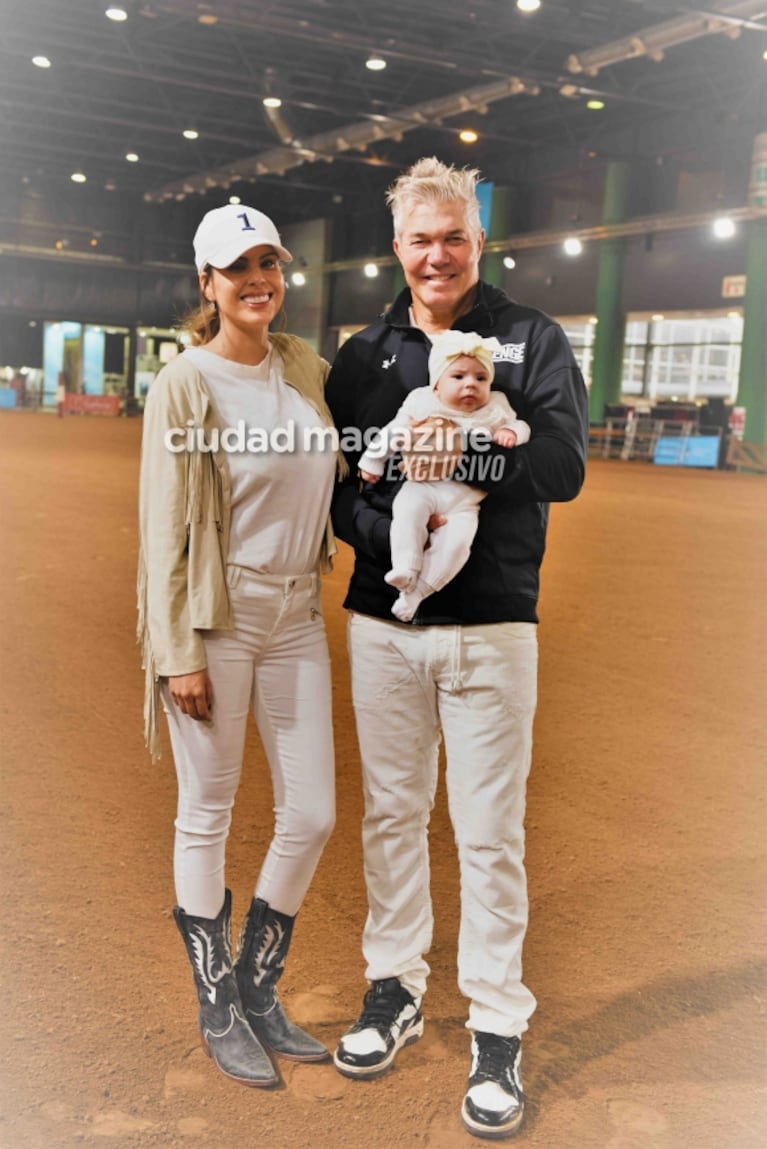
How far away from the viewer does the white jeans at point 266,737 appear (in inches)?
91.1

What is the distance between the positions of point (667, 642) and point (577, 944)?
376cm

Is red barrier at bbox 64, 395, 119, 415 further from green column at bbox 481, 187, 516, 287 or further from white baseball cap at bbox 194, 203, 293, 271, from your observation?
white baseball cap at bbox 194, 203, 293, 271

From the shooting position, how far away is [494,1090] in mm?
2271

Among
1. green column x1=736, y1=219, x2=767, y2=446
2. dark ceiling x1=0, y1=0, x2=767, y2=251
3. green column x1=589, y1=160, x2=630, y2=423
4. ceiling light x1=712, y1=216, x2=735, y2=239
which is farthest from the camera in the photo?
green column x1=589, y1=160, x2=630, y2=423

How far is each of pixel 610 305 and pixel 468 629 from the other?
2423 centimetres

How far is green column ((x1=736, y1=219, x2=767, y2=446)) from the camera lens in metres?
21.3

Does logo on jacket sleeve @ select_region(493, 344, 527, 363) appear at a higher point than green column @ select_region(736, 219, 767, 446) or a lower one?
lower

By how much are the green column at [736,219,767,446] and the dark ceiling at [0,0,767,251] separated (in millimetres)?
1436

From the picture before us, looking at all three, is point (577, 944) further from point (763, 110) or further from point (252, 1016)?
point (763, 110)

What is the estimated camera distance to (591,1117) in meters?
2.31

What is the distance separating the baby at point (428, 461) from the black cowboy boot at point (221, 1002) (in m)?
0.86

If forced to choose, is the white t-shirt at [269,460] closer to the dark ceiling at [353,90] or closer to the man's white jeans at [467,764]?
the man's white jeans at [467,764]

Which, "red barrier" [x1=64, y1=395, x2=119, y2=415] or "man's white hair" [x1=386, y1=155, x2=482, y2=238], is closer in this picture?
"man's white hair" [x1=386, y1=155, x2=482, y2=238]

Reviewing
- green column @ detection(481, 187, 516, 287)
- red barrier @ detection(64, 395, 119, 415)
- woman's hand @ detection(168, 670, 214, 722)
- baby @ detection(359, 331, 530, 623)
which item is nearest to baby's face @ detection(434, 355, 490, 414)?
baby @ detection(359, 331, 530, 623)
